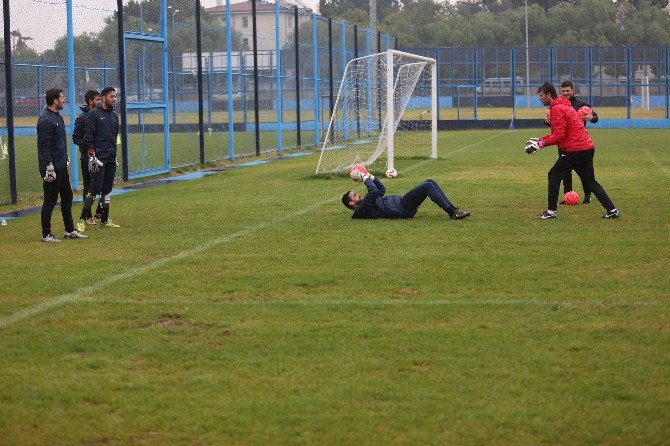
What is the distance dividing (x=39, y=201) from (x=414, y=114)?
20.2 meters

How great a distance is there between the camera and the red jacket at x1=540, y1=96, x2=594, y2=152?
562 inches

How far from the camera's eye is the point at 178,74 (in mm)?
27156

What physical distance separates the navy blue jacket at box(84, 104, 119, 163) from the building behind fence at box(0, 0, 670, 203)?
359cm

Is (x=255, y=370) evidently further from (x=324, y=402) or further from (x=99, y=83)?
(x=99, y=83)

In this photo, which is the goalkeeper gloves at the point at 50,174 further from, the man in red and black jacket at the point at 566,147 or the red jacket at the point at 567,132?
the red jacket at the point at 567,132

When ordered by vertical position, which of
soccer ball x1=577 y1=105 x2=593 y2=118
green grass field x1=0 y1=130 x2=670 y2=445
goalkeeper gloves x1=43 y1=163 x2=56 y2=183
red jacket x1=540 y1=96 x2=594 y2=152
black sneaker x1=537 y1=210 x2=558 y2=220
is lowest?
green grass field x1=0 y1=130 x2=670 y2=445

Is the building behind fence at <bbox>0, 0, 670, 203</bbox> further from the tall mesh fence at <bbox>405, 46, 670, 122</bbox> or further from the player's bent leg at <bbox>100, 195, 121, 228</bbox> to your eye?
the tall mesh fence at <bbox>405, 46, 670, 122</bbox>

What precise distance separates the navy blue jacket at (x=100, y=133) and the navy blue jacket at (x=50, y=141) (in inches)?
47.1

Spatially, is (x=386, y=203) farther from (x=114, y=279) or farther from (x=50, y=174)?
(x=114, y=279)

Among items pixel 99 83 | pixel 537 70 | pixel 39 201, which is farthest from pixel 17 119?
pixel 537 70

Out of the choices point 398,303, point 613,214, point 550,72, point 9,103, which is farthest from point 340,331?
point 550,72

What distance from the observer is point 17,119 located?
26094 millimetres

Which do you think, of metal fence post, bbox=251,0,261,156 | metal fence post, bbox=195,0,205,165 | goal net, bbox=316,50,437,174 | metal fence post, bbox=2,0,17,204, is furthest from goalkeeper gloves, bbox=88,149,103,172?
metal fence post, bbox=251,0,261,156

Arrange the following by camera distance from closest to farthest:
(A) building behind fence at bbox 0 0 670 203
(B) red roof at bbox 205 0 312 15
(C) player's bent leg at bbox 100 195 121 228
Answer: (C) player's bent leg at bbox 100 195 121 228
(A) building behind fence at bbox 0 0 670 203
(B) red roof at bbox 205 0 312 15
